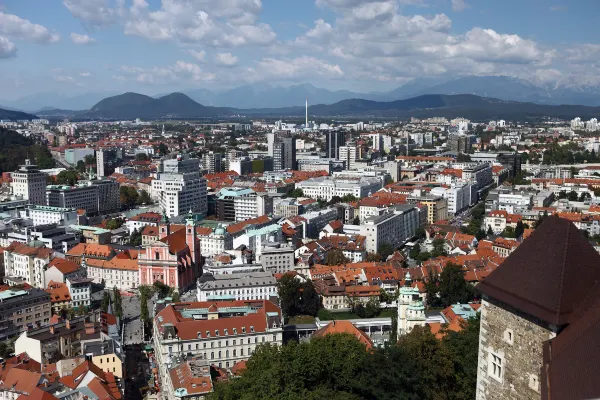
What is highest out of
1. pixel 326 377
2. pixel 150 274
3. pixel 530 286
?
pixel 530 286

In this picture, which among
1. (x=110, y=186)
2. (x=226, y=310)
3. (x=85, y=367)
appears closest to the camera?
(x=85, y=367)

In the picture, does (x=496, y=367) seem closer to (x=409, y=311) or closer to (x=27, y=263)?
(x=409, y=311)

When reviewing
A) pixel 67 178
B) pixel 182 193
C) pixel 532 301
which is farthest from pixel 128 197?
pixel 532 301

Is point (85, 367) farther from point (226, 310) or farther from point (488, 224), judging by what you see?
point (488, 224)

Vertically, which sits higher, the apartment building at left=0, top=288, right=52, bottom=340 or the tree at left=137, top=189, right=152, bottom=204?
the tree at left=137, top=189, right=152, bottom=204

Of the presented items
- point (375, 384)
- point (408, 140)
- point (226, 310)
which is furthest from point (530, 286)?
point (408, 140)

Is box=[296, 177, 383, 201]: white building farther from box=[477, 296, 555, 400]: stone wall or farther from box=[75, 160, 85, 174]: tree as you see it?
box=[477, 296, 555, 400]: stone wall

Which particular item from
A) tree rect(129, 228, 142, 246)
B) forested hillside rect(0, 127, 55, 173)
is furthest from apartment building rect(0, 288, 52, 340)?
forested hillside rect(0, 127, 55, 173)
